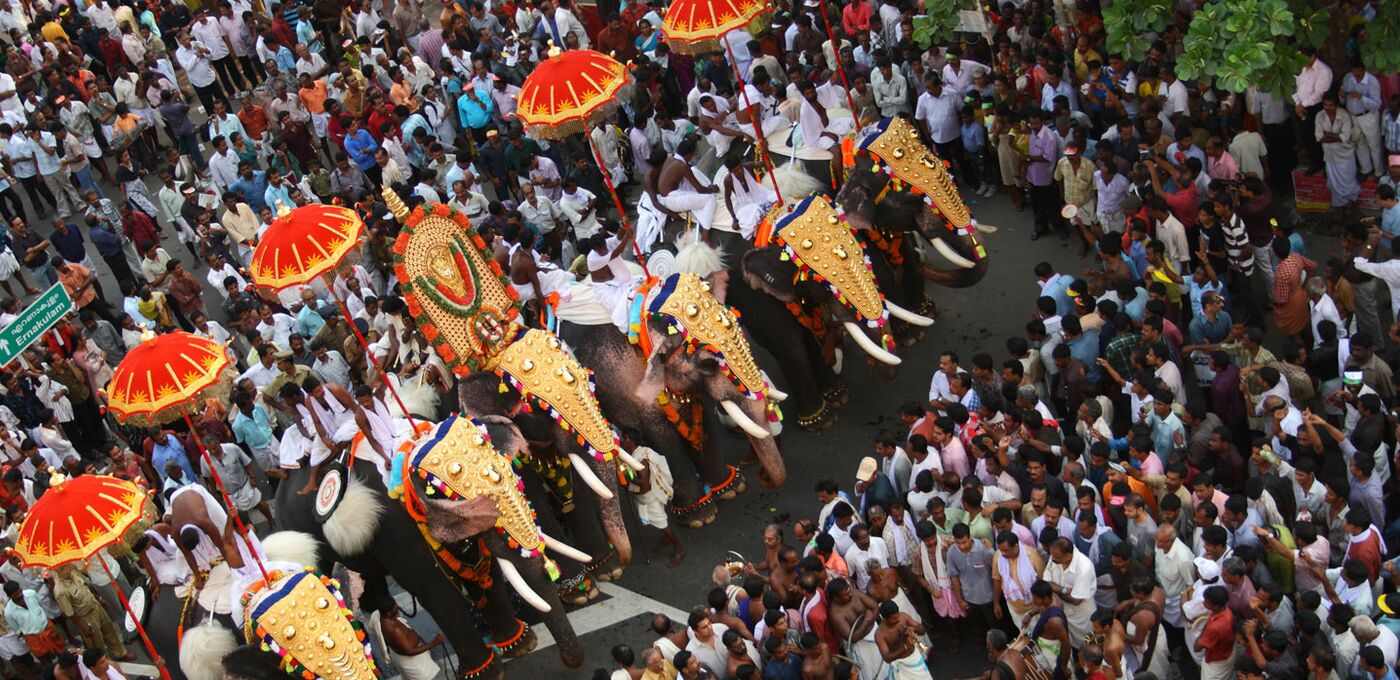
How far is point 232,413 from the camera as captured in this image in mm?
14109

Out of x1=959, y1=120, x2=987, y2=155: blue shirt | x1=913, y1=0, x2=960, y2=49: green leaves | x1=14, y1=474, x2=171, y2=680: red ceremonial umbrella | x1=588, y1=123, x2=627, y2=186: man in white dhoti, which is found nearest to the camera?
x1=14, y1=474, x2=171, y2=680: red ceremonial umbrella

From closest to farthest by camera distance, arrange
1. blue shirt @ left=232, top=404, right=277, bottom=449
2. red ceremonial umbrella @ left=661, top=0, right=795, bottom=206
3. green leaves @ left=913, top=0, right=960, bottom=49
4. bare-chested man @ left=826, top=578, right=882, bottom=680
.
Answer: bare-chested man @ left=826, top=578, right=882, bottom=680 < red ceremonial umbrella @ left=661, top=0, right=795, bottom=206 < blue shirt @ left=232, top=404, right=277, bottom=449 < green leaves @ left=913, top=0, right=960, bottom=49

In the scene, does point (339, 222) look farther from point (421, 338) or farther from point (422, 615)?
point (422, 615)

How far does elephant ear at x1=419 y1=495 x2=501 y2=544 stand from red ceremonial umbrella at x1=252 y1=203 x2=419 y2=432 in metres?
1.26

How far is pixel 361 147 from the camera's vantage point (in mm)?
17781

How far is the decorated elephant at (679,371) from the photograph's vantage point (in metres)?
11.7

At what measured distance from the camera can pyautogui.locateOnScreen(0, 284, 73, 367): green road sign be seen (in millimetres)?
12625

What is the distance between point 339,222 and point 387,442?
1.46 m

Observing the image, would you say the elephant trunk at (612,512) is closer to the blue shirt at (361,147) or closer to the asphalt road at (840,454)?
the asphalt road at (840,454)

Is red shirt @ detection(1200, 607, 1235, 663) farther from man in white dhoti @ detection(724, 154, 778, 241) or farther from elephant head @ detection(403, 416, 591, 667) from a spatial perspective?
man in white dhoti @ detection(724, 154, 778, 241)

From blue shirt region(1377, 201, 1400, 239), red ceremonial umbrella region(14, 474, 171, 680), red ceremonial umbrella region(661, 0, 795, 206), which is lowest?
blue shirt region(1377, 201, 1400, 239)

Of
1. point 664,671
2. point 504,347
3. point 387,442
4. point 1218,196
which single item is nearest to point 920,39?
point 1218,196

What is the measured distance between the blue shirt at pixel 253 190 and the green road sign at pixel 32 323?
458cm

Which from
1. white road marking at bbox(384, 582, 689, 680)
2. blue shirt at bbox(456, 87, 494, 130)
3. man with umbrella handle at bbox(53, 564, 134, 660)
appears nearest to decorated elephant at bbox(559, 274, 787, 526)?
white road marking at bbox(384, 582, 689, 680)
